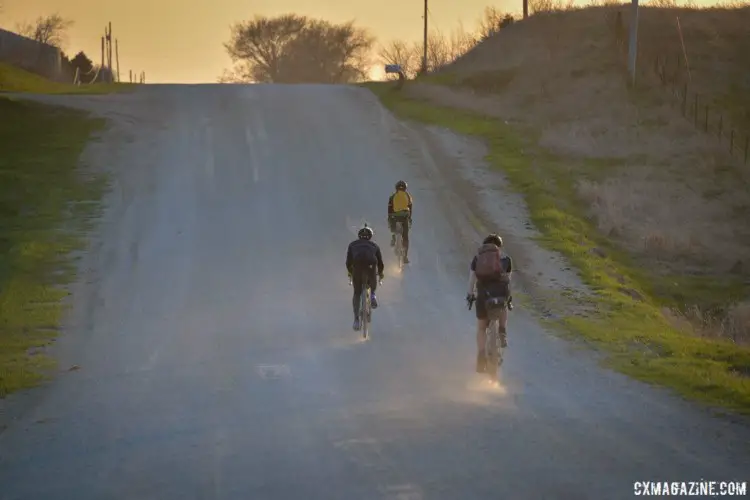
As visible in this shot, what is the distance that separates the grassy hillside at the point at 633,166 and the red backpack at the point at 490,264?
2.54m

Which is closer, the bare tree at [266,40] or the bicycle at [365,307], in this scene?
the bicycle at [365,307]

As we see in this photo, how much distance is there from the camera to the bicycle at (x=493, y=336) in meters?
13.9

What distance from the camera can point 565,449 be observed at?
33.3 ft

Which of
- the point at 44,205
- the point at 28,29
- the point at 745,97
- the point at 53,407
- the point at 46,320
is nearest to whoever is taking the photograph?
the point at 53,407

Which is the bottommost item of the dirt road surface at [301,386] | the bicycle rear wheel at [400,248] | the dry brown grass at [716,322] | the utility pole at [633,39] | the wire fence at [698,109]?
the dry brown grass at [716,322]

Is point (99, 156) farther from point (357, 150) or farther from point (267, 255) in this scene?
point (267, 255)

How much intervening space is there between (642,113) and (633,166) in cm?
743

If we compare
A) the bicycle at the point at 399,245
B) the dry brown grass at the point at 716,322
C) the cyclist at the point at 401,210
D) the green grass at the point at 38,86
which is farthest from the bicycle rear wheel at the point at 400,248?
the green grass at the point at 38,86

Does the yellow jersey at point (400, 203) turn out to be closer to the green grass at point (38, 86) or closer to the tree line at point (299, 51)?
the green grass at point (38, 86)

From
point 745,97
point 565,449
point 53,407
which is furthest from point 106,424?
point 745,97

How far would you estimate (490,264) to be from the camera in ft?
45.5

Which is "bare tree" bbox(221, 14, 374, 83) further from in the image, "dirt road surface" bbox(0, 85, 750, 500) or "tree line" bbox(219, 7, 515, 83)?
"dirt road surface" bbox(0, 85, 750, 500)

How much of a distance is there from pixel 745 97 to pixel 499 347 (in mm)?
37470

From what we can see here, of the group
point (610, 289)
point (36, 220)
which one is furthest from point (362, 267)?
point (36, 220)
